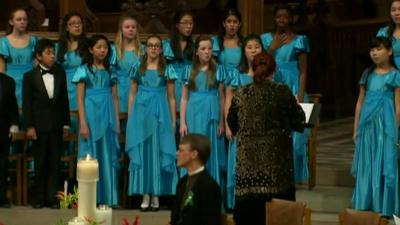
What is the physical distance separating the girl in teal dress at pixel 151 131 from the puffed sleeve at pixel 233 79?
1.56ft

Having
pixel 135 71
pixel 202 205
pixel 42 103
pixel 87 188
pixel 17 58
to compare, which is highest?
pixel 17 58

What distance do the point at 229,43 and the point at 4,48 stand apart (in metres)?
1.97

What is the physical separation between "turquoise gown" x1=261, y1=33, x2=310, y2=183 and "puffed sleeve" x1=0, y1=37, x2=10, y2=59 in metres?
2.25

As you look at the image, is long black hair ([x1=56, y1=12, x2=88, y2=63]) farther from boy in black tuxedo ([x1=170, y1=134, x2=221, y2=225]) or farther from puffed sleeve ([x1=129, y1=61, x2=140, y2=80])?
boy in black tuxedo ([x1=170, y1=134, x2=221, y2=225])

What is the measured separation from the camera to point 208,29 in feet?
37.6

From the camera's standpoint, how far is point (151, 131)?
29.0 feet

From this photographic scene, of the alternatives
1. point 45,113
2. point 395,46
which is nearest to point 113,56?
point 45,113

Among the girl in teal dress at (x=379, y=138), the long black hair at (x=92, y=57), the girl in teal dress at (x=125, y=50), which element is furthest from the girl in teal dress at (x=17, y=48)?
the girl in teal dress at (x=379, y=138)

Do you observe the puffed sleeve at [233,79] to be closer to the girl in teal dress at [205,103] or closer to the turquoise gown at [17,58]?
the girl in teal dress at [205,103]

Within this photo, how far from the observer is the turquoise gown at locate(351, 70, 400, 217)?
8.09 m

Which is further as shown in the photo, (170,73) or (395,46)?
(170,73)

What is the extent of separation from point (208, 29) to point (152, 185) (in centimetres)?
313

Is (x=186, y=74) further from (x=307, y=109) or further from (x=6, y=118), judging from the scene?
(x=307, y=109)

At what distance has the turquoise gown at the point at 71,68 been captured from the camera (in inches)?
360
